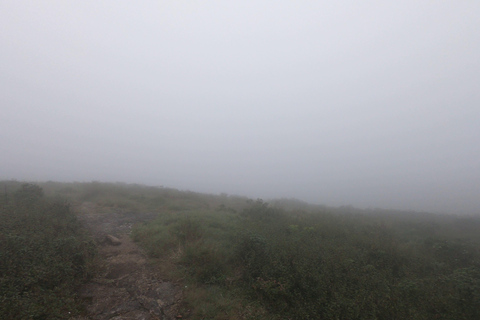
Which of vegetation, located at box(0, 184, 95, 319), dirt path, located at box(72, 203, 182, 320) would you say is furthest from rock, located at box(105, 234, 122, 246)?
vegetation, located at box(0, 184, 95, 319)

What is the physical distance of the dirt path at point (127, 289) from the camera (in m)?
4.41

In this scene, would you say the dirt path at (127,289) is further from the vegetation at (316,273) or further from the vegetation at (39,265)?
the vegetation at (316,273)

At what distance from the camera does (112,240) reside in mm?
7535

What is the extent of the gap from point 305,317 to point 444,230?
13.0m

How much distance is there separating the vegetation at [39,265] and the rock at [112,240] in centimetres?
76

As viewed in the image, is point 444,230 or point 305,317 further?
point 444,230

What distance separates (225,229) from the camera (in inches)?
353

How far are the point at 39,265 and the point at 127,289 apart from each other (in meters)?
1.86

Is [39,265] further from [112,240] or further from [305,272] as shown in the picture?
[305,272]

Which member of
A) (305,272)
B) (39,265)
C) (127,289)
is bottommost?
(127,289)

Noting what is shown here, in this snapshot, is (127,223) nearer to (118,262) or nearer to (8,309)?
(118,262)

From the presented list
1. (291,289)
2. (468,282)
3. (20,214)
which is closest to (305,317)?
(291,289)

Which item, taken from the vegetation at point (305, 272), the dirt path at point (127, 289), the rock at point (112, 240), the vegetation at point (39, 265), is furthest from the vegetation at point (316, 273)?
the vegetation at point (39, 265)

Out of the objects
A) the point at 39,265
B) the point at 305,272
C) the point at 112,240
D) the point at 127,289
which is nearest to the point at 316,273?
the point at 305,272
